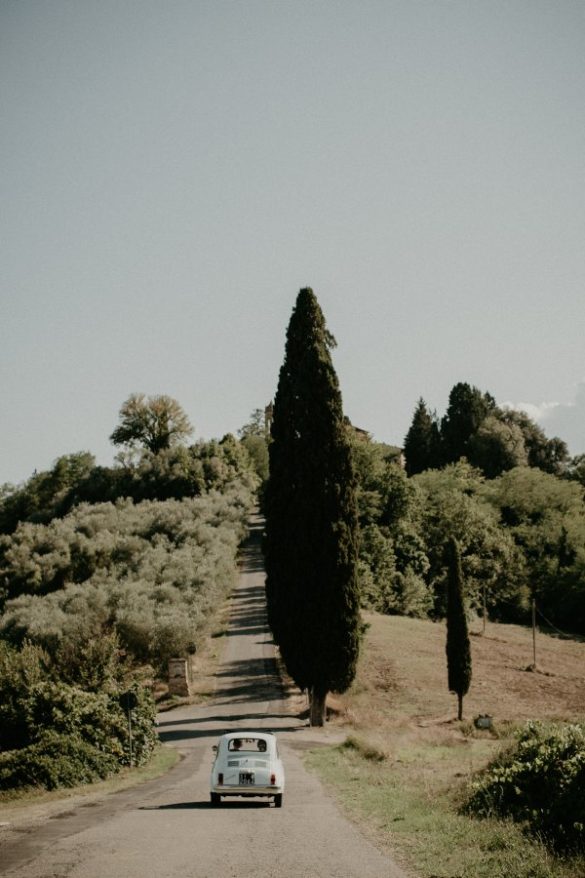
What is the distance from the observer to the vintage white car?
1354 cm

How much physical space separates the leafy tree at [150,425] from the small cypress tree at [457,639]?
64120 millimetres

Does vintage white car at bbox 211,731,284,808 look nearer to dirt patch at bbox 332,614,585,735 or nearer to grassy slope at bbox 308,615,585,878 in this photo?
grassy slope at bbox 308,615,585,878

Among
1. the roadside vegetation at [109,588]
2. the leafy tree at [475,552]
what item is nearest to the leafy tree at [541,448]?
the leafy tree at [475,552]

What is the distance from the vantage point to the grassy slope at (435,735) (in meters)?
9.30

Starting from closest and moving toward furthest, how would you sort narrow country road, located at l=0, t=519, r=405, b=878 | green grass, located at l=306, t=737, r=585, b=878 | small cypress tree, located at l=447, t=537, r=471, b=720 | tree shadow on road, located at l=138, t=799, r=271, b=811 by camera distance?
1. green grass, located at l=306, t=737, r=585, b=878
2. narrow country road, located at l=0, t=519, r=405, b=878
3. tree shadow on road, located at l=138, t=799, r=271, b=811
4. small cypress tree, located at l=447, t=537, r=471, b=720

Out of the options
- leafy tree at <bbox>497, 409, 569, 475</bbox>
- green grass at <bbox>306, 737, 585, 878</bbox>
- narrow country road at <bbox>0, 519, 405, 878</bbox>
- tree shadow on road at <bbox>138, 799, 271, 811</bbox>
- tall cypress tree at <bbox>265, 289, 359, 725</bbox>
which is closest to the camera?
green grass at <bbox>306, 737, 585, 878</bbox>

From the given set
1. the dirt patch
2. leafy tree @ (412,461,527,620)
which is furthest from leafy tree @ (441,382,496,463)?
the dirt patch

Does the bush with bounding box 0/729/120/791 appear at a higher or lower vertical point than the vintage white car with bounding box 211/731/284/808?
lower

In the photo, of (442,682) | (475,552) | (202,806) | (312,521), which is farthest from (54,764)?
(475,552)

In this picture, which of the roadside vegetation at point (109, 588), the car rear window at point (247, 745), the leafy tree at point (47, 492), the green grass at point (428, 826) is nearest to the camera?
the green grass at point (428, 826)

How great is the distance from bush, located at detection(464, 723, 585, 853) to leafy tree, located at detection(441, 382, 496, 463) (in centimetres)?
9104

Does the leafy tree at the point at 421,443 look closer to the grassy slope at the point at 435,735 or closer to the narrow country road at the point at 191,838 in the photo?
the grassy slope at the point at 435,735

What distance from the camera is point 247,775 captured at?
13.6 meters

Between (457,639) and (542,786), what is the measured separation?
22.1m
